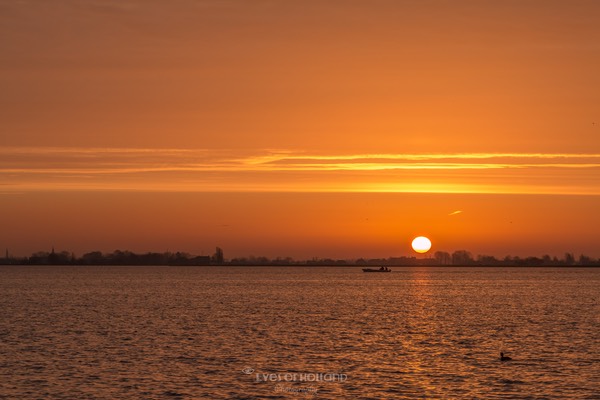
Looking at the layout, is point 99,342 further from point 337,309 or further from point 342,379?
point 337,309

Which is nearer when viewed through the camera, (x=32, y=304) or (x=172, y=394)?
(x=172, y=394)

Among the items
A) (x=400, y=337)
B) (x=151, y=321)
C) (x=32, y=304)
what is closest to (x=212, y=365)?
(x=400, y=337)

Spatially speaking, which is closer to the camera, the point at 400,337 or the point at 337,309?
the point at 400,337

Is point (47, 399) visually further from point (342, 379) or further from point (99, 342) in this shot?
point (99, 342)

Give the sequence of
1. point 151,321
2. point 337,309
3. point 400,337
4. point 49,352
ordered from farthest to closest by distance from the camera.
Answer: point 337,309
point 151,321
point 400,337
point 49,352

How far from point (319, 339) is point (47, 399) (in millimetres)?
39517

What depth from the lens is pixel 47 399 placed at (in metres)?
55.0

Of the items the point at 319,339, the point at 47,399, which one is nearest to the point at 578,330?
the point at 319,339

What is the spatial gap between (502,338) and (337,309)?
54440 mm

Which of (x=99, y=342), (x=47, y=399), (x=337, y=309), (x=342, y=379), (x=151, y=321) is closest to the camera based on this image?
(x=47, y=399)

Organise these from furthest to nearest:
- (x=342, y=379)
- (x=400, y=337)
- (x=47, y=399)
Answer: (x=400, y=337)
(x=342, y=379)
(x=47, y=399)

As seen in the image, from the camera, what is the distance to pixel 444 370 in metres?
66.9

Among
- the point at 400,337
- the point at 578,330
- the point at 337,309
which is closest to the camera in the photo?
the point at 400,337

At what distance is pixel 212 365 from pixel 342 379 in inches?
501
